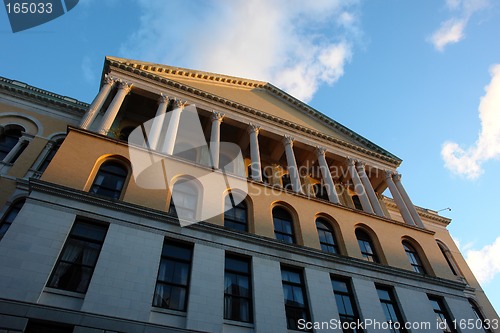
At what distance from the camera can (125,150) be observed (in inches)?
615

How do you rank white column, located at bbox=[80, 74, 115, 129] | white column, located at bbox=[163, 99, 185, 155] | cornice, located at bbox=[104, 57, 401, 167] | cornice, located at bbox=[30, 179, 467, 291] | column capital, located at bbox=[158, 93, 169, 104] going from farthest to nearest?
cornice, located at bbox=[104, 57, 401, 167]
column capital, located at bbox=[158, 93, 169, 104]
white column, located at bbox=[163, 99, 185, 155]
white column, located at bbox=[80, 74, 115, 129]
cornice, located at bbox=[30, 179, 467, 291]

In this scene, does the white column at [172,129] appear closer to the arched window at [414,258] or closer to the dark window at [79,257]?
the dark window at [79,257]

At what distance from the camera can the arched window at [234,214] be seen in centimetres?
1566

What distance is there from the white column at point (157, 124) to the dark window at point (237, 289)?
718 centimetres

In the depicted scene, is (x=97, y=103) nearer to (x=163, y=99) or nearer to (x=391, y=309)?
(x=163, y=99)

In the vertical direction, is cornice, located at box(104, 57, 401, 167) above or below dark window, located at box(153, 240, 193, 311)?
above

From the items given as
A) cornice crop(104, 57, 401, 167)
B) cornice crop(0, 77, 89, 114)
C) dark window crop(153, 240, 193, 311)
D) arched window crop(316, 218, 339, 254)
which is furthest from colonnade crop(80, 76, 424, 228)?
dark window crop(153, 240, 193, 311)

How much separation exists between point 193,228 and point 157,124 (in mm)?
→ 7393

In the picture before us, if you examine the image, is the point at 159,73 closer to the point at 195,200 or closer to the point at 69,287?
the point at 195,200

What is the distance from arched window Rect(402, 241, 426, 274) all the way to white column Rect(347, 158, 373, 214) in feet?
9.36

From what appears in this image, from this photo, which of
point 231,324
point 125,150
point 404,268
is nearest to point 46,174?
point 125,150

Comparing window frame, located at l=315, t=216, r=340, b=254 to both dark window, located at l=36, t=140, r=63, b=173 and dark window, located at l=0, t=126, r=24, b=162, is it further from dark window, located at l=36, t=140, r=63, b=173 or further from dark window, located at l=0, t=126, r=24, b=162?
dark window, located at l=0, t=126, r=24, b=162

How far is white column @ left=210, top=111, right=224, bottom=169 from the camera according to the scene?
18.6 meters

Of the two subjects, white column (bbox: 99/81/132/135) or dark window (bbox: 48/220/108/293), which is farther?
white column (bbox: 99/81/132/135)
